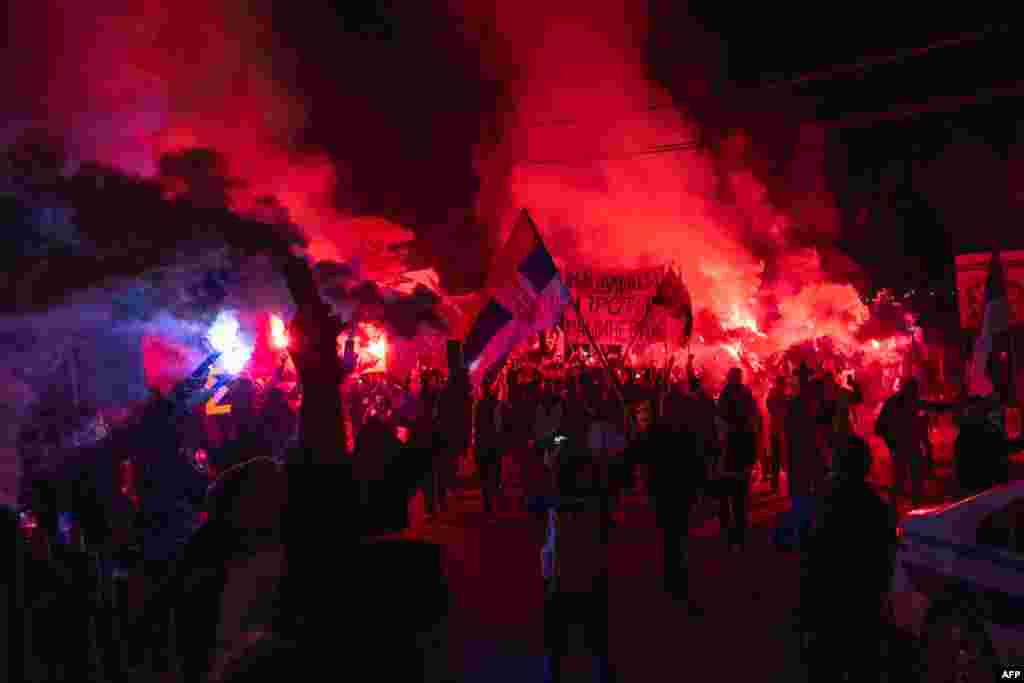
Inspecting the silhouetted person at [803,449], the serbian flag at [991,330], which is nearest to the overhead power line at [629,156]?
the serbian flag at [991,330]

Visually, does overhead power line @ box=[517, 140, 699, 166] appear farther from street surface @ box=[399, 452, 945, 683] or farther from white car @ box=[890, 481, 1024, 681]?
white car @ box=[890, 481, 1024, 681]

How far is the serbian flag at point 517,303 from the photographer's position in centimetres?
849

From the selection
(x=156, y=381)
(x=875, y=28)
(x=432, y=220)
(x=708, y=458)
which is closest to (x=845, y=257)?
(x=875, y=28)

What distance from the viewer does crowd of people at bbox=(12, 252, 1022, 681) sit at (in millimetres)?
3039

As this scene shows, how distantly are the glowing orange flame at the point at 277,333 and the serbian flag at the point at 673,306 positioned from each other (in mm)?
8744

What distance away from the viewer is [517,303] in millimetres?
8539

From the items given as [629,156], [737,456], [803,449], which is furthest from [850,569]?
[629,156]

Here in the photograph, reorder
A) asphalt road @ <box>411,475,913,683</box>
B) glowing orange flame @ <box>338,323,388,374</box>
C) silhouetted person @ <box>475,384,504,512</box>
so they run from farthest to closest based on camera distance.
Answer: glowing orange flame @ <box>338,323,388,374</box>
silhouetted person @ <box>475,384,504,512</box>
asphalt road @ <box>411,475,913,683</box>

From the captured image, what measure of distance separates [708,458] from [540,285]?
3475 millimetres

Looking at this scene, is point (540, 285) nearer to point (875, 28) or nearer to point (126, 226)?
point (126, 226)

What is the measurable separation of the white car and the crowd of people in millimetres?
539

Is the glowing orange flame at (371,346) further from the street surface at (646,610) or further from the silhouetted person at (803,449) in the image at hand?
the silhouetted person at (803,449)

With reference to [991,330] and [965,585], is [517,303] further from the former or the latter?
[991,330]

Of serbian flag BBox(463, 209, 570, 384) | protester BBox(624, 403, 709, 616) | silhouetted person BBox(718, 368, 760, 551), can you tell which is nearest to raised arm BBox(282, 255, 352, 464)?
protester BBox(624, 403, 709, 616)
